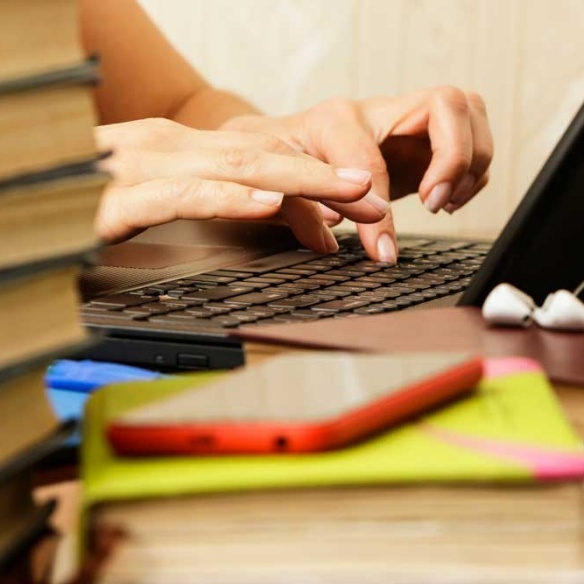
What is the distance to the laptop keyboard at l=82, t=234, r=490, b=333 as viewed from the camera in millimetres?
588

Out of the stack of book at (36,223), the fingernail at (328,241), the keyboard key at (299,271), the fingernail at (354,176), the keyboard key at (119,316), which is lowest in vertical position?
the fingernail at (328,241)

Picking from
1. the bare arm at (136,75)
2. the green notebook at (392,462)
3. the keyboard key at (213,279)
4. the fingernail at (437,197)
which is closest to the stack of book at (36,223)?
the green notebook at (392,462)

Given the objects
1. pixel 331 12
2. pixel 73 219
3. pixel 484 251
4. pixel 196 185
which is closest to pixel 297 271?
pixel 196 185

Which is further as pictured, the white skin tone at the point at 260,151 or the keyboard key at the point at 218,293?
the white skin tone at the point at 260,151

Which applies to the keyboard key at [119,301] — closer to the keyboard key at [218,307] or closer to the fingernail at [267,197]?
the keyboard key at [218,307]

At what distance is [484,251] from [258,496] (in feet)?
2.25

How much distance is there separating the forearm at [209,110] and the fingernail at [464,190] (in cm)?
28

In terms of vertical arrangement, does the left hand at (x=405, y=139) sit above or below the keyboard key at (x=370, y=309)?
below

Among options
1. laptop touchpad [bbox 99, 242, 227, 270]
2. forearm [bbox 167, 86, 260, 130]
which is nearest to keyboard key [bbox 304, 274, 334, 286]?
laptop touchpad [bbox 99, 242, 227, 270]

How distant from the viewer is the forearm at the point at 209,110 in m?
1.27

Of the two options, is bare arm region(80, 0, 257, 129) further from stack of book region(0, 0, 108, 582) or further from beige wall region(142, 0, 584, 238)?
stack of book region(0, 0, 108, 582)

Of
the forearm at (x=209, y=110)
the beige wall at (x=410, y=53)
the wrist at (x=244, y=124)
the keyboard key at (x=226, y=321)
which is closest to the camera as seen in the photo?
the keyboard key at (x=226, y=321)

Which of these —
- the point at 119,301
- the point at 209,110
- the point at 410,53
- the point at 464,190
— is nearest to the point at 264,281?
the point at 119,301

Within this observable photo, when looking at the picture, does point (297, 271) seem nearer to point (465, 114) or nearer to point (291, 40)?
point (465, 114)
